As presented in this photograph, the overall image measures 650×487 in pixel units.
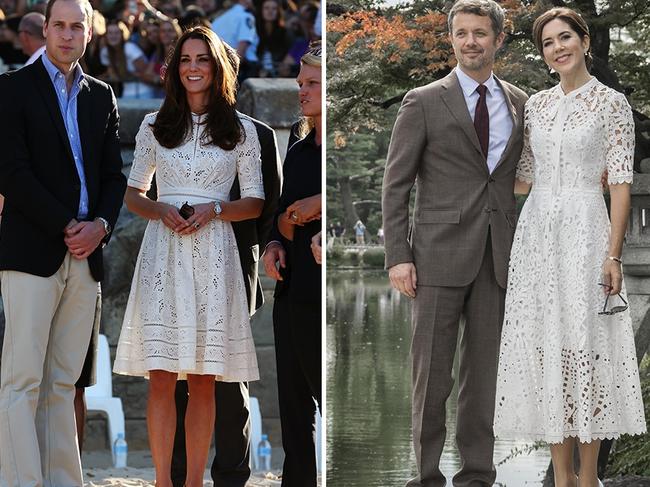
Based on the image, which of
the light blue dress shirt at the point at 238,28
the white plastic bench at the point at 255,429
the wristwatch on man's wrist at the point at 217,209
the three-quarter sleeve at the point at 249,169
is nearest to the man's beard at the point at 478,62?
the three-quarter sleeve at the point at 249,169

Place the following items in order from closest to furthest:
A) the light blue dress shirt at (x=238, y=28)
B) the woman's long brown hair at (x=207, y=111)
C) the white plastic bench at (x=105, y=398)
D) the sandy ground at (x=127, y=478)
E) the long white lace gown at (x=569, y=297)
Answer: the long white lace gown at (x=569, y=297) → the woman's long brown hair at (x=207, y=111) → the sandy ground at (x=127, y=478) → the white plastic bench at (x=105, y=398) → the light blue dress shirt at (x=238, y=28)

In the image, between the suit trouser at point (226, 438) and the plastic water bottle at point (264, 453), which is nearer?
the suit trouser at point (226, 438)

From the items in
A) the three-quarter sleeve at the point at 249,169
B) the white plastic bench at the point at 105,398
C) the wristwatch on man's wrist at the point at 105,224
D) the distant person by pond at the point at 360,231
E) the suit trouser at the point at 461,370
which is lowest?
the white plastic bench at the point at 105,398

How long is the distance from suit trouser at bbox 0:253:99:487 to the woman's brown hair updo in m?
1.82

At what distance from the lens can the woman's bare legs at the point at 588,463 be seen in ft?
16.5

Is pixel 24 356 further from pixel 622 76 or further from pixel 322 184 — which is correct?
pixel 622 76

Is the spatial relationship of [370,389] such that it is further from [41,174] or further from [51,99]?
[51,99]

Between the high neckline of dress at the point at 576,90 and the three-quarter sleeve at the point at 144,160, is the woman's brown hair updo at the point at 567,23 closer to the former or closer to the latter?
the high neckline of dress at the point at 576,90

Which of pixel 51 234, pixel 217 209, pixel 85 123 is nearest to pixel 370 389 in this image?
pixel 217 209

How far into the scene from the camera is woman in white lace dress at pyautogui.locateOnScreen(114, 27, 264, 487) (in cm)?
518

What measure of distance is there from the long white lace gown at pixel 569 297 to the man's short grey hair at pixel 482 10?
0.37m

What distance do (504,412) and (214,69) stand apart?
1627 millimetres

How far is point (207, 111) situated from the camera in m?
5.38

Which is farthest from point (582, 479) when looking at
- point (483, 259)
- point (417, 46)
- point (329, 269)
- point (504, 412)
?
point (417, 46)
